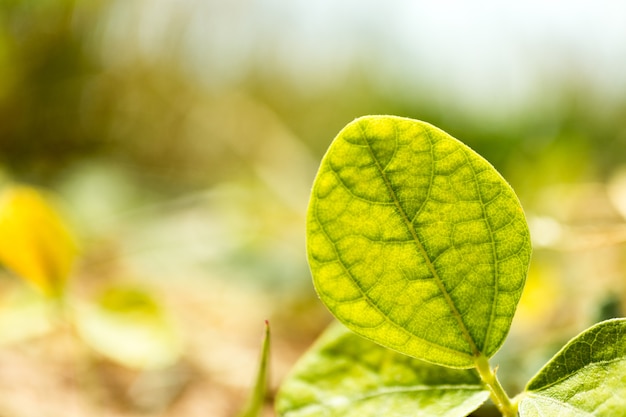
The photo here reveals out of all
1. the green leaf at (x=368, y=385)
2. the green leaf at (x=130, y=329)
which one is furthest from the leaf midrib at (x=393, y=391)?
the green leaf at (x=130, y=329)

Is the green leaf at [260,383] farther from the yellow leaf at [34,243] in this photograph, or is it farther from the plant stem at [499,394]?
the yellow leaf at [34,243]

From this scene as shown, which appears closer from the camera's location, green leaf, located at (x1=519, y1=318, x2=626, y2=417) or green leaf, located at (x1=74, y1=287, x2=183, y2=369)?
green leaf, located at (x1=519, y1=318, x2=626, y2=417)

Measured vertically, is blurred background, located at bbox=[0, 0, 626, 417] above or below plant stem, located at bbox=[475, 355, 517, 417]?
above

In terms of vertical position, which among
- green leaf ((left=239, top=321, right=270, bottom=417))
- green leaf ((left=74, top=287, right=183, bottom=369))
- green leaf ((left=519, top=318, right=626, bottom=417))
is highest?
green leaf ((left=74, top=287, right=183, bottom=369))

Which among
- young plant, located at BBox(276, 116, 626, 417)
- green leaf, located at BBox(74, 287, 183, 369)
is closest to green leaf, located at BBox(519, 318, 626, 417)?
young plant, located at BBox(276, 116, 626, 417)

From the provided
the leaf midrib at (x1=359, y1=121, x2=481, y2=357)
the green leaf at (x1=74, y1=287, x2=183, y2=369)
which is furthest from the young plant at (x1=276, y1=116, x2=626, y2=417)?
the green leaf at (x1=74, y1=287, x2=183, y2=369)

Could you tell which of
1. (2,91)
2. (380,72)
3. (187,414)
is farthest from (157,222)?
(380,72)

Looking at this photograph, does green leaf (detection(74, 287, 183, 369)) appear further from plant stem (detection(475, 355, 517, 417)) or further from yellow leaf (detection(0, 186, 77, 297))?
plant stem (detection(475, 355, 517, 417))
